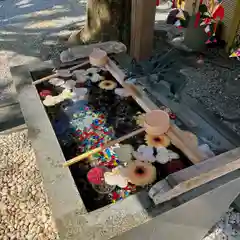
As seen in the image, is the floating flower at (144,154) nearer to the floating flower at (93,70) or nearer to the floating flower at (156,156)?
the floating flower at (156,156)

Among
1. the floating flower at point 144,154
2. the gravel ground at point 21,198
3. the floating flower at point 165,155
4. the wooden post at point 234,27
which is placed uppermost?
the floating flower at point 165,155

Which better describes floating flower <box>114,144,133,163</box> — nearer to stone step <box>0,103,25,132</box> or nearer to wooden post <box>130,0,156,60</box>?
Result: stone step <box>0,103,25,132</box>

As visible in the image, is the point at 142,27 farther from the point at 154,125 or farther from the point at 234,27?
the point at 154,125

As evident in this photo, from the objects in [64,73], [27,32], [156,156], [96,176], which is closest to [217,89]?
[64,73]

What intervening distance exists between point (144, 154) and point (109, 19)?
93.1 inches

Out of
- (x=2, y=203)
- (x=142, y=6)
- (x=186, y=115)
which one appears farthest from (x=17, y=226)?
(x=142, y=6)

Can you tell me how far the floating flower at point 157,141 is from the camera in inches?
57.9

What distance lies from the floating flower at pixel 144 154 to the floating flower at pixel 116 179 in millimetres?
146

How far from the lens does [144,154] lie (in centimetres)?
142

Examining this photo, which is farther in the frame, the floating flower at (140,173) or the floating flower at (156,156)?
the floating flower at (156,156)

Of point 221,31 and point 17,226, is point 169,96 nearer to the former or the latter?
point 17,226

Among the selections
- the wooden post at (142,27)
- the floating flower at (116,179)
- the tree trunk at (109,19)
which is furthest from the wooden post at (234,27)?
the floating flower at (116,179)

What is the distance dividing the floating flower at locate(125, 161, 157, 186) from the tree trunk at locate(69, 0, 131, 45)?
236 centimetres

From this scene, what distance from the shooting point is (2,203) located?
6.72 feet
